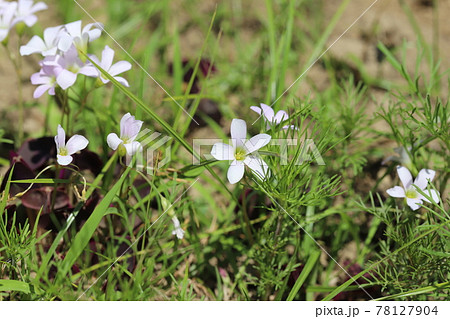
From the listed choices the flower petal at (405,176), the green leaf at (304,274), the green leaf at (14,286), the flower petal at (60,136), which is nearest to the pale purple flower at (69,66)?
the flower petal at (60,136)

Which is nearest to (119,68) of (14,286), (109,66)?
(109,66)

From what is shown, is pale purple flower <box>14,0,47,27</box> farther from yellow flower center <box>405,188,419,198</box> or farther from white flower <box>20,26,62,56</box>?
yellow flower center <box>405,188,419,198</box>

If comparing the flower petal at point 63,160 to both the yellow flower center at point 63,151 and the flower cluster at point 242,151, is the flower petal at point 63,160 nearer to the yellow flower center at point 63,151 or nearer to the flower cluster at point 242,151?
the yellow flower center at point 63,151

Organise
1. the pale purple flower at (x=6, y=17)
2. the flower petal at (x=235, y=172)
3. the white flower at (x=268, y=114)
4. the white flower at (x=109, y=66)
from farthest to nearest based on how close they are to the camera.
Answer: the pale purple flower at (x=6, y=17) → the white flower at (x=109, y=66) → the white flower at (x=268, y=114) → the flower petal at (x=235, y=172)

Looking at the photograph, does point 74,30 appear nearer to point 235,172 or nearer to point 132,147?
point 132,147

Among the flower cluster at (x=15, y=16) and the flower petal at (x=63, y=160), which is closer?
the flower petal at (x=63, y=160)
